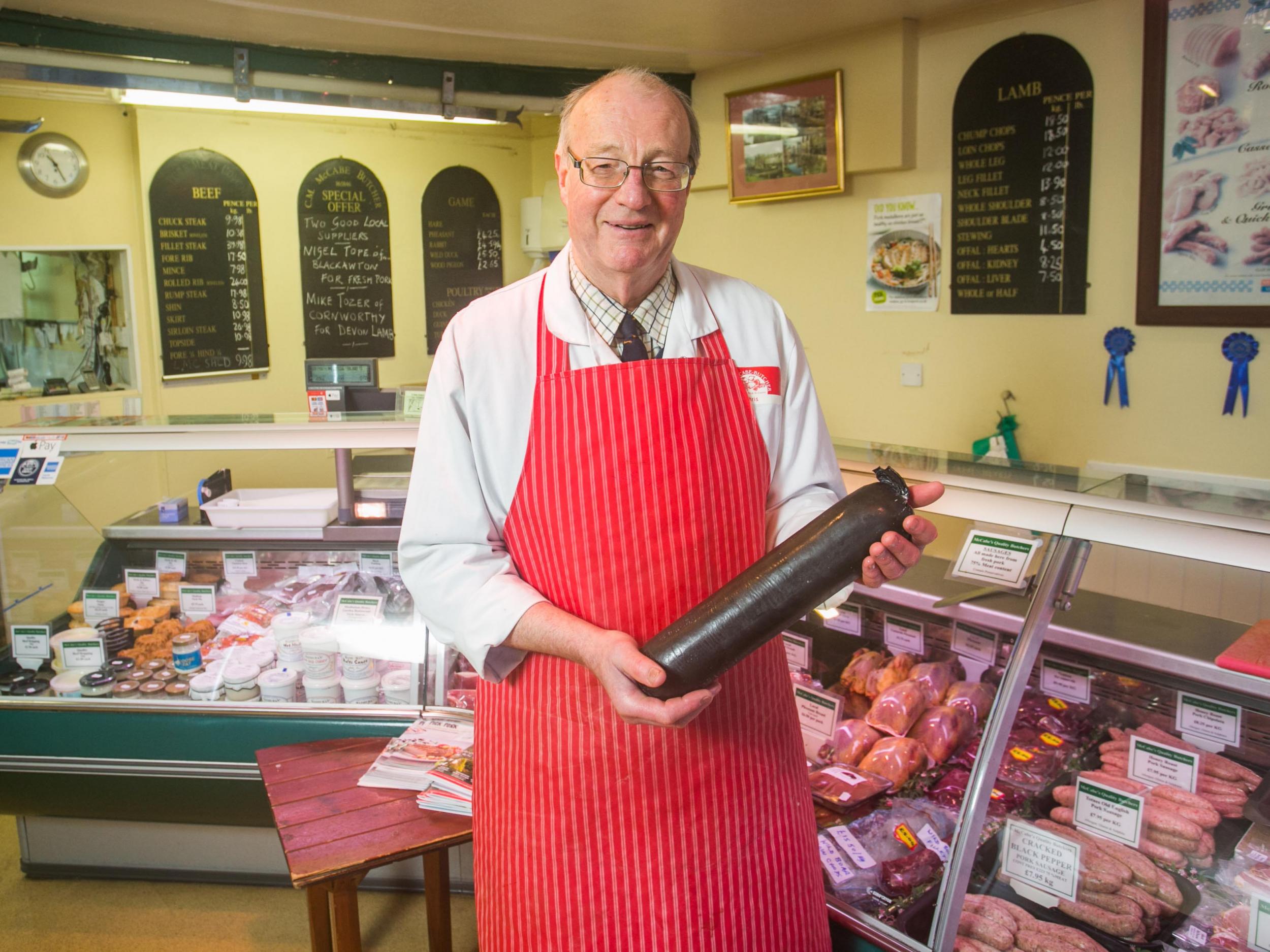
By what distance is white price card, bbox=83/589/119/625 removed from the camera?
10.7 feet

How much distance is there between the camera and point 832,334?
5168mm

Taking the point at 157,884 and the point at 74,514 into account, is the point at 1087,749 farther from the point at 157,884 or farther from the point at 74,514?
the point at 74,514

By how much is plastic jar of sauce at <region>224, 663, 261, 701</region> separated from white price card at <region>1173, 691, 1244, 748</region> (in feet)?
8.18

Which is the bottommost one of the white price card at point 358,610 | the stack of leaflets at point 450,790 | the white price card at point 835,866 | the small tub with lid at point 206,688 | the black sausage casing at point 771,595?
the white price card at point 835,866

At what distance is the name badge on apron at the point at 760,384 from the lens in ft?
Result: 5.76

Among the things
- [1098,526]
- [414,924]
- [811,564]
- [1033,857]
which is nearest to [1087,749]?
[1033,857]

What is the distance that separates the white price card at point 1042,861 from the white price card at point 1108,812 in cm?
6

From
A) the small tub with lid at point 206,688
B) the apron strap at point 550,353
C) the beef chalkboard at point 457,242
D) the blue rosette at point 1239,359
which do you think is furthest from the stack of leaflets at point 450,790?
the beef chalkboard at point 457,242

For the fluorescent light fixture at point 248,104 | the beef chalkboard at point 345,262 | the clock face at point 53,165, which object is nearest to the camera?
the fluorescent light fixture at point 248,104

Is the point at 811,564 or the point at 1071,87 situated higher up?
the point at 1071,87

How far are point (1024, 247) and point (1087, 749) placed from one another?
109 inches

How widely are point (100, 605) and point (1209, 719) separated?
3144 millimetres

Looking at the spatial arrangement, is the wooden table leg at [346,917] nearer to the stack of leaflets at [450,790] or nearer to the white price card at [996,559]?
the stack of leaflets at [450,790]

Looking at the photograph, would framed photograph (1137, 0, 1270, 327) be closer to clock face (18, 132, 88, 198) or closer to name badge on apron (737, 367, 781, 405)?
name badge on apron (737, 367, 781, 405)
